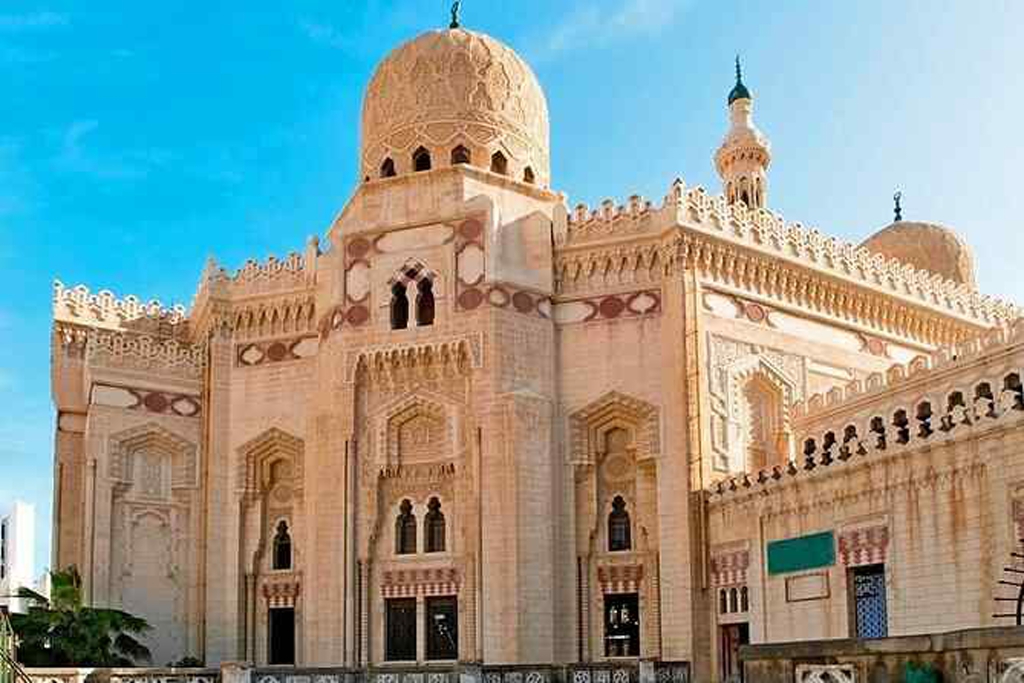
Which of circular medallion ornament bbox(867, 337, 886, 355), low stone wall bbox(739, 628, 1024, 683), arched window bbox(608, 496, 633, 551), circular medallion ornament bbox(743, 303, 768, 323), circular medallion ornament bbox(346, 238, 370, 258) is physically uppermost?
circular medallion ornament bbox(346, 238, 370, 258)

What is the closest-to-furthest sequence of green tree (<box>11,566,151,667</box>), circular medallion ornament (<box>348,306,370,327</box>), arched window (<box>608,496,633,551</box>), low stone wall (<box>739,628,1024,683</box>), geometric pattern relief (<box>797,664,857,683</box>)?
low stone wall (<box>739,628,1024,683</box>)
geometric pattern relief (<box>797,664,857,683</box>)
green tree (<box>11,566,151,667</box>)
arched window (<box>608,496,633,551</box>)
circular medallion ornament (<box>348,306,370,327</box>)

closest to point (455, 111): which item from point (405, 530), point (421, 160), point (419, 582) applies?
point (421, 160)

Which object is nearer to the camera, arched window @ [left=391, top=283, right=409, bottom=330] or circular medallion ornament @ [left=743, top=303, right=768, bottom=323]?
circular medallion ornament @ [left=743, top=303, right=768, bottom=323]

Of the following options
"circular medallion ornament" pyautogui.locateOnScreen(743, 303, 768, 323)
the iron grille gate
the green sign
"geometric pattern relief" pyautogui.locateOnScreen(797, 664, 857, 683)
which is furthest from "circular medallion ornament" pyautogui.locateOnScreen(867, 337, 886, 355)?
"geometric pattern relief" pyautogui.locateOnScreen(797, 664, 857, 683)

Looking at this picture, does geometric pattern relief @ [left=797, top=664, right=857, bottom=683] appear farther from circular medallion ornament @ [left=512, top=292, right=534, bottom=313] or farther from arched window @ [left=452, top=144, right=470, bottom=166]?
arched window @ [left=452, top=144, right=470, bottom=166]

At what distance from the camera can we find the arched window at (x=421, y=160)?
30.3 metres

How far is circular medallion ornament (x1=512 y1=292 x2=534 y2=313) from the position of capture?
1106 inches

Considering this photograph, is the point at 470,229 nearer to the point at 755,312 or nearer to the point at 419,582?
the point at 755,312

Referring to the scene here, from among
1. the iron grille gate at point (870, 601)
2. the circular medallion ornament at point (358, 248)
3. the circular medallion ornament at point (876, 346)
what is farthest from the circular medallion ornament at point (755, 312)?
the circular medallion ornament at point (358, 248)

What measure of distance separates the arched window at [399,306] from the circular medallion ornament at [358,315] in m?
0.56

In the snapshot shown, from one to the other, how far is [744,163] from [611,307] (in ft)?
28.5

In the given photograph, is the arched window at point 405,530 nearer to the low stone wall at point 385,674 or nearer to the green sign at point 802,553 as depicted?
the low stone wall at point 385,674

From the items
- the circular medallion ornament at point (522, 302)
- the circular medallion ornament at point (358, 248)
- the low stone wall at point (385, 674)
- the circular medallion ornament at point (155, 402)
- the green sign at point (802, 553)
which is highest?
the circular medallion ornament at point (358, 248)

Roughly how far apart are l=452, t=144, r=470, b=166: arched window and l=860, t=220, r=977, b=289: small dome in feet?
40.6
